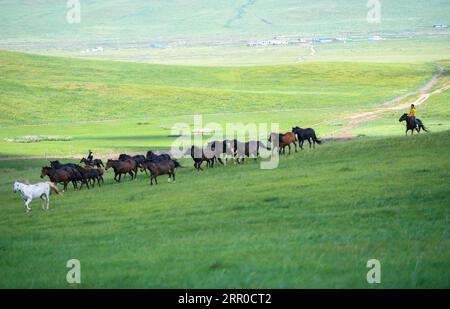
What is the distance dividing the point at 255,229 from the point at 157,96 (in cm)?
6048

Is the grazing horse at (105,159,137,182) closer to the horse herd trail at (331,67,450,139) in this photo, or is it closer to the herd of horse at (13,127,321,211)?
the herd of horse at (13,127,321,211)

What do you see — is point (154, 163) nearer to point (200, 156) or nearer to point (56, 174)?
point (200, 156)

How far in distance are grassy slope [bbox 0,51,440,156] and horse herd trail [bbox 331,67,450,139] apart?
4.03ft

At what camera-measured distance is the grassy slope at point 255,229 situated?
12.3 metres

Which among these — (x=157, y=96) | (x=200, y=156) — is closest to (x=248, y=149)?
(x=200, y=156)

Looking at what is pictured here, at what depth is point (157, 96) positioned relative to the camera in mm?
75500

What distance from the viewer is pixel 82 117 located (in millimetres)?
63625

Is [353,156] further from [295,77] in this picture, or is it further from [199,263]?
[295,77]

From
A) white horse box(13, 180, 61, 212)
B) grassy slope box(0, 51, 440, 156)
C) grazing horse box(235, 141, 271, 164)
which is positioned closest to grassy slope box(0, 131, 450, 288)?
white horse box(13, 180, 61, 212)

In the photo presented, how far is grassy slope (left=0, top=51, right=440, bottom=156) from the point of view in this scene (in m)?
51.8

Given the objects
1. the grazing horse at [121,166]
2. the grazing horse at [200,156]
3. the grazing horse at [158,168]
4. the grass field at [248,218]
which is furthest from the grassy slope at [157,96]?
the grazing horse at [158,168]

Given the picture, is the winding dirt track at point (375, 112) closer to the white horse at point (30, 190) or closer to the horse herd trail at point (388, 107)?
the horse herd trail at point (388, 107)

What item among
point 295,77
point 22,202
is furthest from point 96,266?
point 295,77
